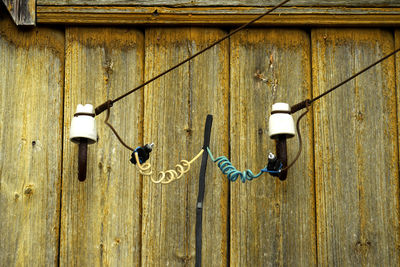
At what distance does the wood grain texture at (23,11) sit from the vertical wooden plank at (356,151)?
881 mm

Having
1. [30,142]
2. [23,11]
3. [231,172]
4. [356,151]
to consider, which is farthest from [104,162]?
[356,151]

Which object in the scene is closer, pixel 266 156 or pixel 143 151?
pixel 143 151

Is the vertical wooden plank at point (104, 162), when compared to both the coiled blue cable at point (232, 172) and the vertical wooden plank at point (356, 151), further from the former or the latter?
the vertical wooden plank at point (356, 151)

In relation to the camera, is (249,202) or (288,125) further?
(249,202)

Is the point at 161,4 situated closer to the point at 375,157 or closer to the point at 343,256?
the point at 375,157

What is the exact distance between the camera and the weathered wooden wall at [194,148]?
1.33 metres

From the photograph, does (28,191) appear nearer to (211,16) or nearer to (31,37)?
(31,37)

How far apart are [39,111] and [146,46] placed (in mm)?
385

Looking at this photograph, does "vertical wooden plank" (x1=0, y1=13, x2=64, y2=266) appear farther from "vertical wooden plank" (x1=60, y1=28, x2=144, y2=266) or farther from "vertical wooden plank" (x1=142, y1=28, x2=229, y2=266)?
"vertical wooden plank" (x1=142, y1=28, x2=229, y2=266)

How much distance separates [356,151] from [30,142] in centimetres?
99

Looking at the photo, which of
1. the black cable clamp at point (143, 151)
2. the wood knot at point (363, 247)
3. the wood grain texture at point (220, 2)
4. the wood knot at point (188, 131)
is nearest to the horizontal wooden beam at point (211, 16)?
the wood grain texture at point (220, 2)

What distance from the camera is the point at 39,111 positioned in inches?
55.1

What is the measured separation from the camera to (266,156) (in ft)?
4.50

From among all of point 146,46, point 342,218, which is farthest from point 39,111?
point 342,218
